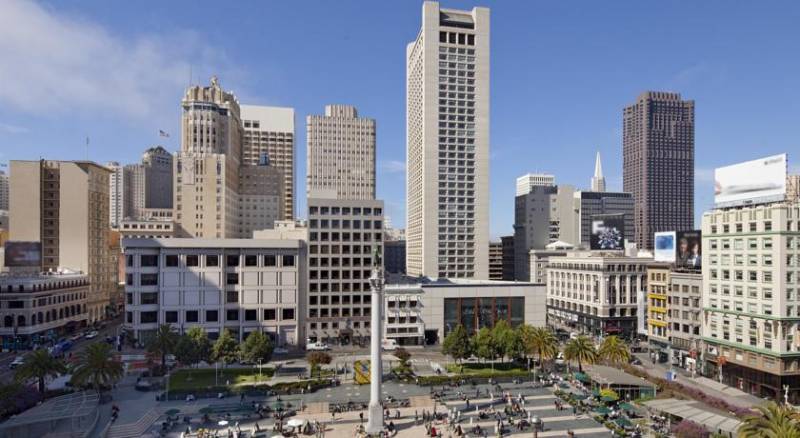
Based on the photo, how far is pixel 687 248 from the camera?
103 meters

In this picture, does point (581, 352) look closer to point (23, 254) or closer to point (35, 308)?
point (35, 308)

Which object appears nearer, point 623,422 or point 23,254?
point 623,422

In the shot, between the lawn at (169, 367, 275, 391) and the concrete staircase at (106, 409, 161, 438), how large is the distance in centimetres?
1106

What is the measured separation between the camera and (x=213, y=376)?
81.0m

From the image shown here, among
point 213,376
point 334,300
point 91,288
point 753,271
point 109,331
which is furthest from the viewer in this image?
point 91,288

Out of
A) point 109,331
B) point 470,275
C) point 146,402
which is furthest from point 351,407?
point 470,275

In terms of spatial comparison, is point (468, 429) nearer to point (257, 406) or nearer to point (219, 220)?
point (257, 406)

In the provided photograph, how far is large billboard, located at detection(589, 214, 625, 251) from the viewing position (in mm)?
138750

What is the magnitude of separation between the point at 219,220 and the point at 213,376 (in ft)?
317

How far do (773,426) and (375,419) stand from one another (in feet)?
124

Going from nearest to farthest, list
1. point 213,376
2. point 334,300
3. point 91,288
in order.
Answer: point 213,376, point 334,300, point 91,288

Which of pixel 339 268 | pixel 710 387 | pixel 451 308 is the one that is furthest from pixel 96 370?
pixel 710 387

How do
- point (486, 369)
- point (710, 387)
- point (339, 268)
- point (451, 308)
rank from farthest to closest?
point (339, 268), point (451, 308), point (486, 369), point (710, 387)

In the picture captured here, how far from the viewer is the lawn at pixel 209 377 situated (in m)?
75.4
